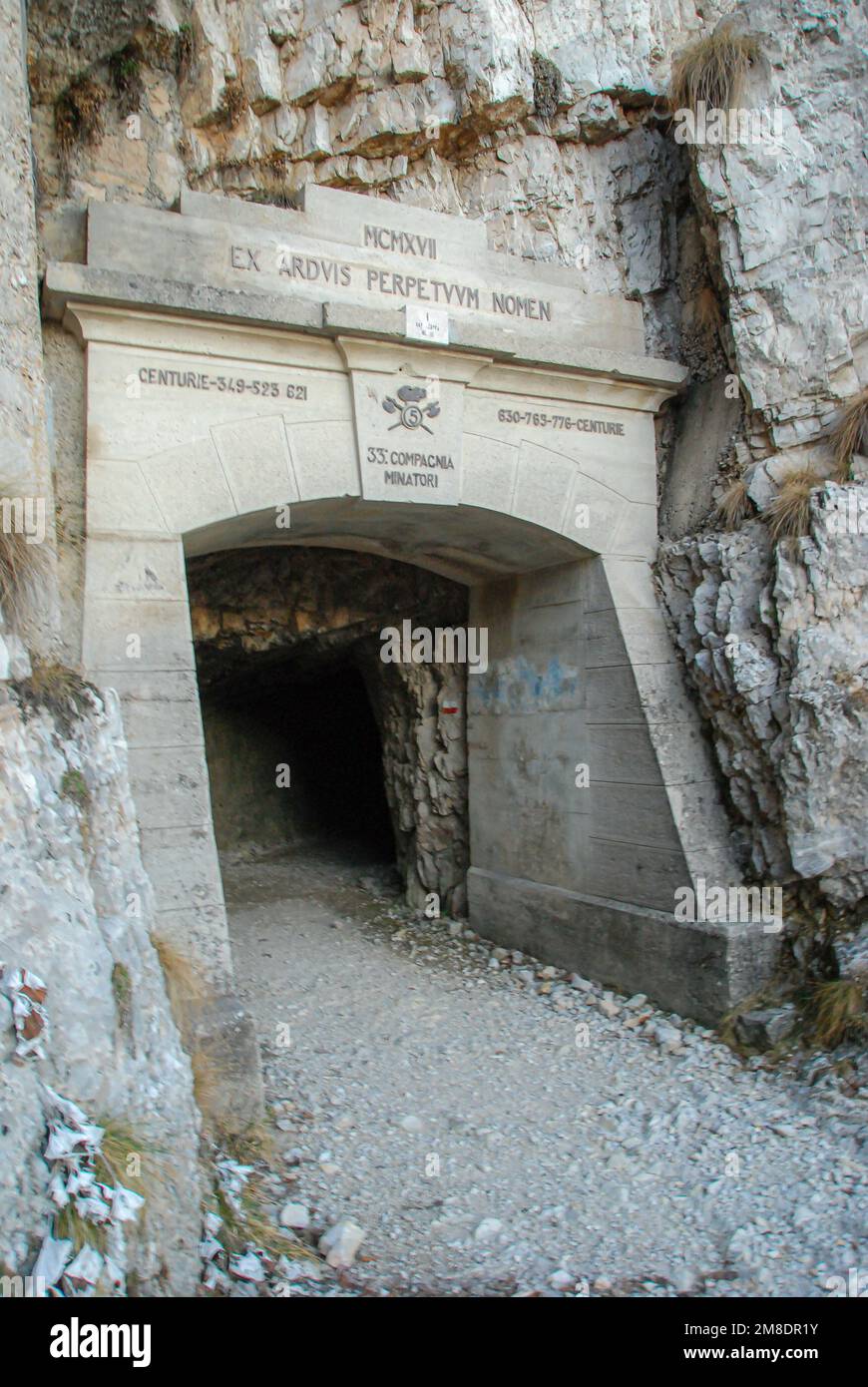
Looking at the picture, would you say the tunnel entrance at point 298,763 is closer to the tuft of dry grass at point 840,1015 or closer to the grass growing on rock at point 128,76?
the grass growing on rock at point 128,76

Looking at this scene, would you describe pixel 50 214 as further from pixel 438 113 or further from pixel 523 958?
pixel 523 958

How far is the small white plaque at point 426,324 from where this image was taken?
212 inches

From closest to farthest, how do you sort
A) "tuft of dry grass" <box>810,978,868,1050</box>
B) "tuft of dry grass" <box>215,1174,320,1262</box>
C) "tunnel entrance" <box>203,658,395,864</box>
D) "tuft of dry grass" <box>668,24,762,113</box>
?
"tuft of dry grass" <box>215,1174,320,1262</box>, "tuft of dry grass" <box>810,978,868,1050</box>, "tuft of dry grass" <box>668,24,762,113</box>, "tunnel entrance" <box>203,658,395,864</box>

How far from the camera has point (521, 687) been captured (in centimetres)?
697

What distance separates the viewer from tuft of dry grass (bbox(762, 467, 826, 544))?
5.41m

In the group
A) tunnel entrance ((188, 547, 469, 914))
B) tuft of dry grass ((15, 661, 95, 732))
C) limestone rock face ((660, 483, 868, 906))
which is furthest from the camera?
tunnel entrance ((188, 547, 469, 914))

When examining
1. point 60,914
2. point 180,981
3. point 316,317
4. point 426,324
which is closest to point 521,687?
point 426,324

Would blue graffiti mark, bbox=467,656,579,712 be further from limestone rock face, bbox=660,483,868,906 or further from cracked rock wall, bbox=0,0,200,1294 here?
cracked rock wall, bbox=0,0,200,1294

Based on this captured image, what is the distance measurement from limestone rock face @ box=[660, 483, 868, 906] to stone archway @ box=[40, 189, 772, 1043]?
492 millimetres

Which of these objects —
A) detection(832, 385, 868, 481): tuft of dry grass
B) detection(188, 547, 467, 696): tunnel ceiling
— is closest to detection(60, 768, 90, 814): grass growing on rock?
detection(188, 547, 467, 696): tunnel ceiling

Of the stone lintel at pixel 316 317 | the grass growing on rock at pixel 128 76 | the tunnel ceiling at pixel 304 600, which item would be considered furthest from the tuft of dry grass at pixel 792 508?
the grass growing on rock at pixel 128 76

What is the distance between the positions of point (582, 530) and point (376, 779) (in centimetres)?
576

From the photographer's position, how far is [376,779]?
36.9 feet

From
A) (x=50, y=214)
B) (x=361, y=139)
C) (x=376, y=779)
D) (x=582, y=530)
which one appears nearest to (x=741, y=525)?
(x=582, y=530)
